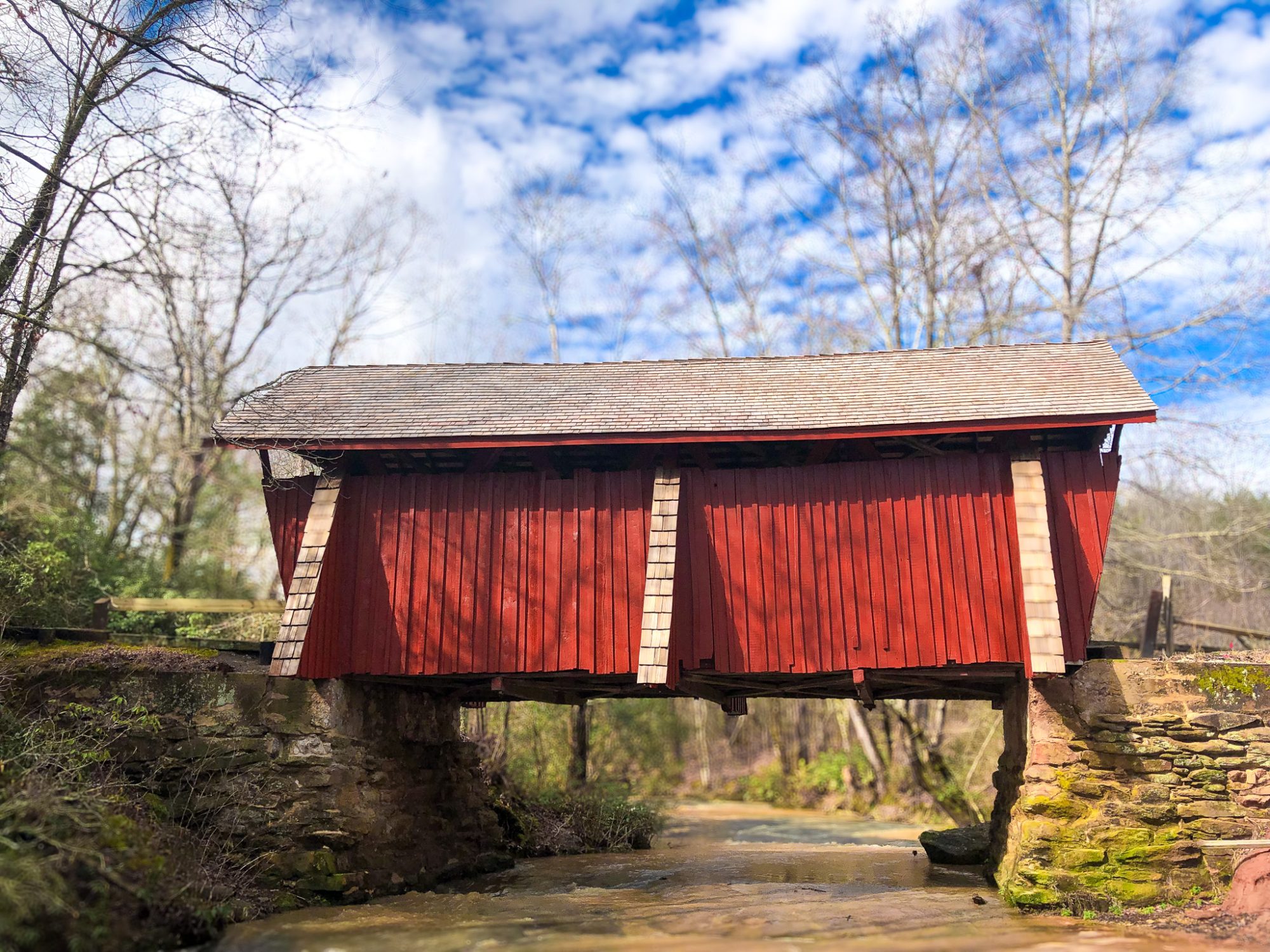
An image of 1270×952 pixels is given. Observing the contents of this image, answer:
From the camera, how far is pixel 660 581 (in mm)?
10008

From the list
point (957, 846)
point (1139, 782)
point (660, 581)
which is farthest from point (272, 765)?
point (957, 846)

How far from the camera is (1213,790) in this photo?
354 inches

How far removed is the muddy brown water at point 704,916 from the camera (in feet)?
24.4

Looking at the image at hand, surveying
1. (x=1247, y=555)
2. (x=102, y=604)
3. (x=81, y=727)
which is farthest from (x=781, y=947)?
(x=1247, y=555)

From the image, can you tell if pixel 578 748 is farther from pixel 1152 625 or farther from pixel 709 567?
pixel 1152 625

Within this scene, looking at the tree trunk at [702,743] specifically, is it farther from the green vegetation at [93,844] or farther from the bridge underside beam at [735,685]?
the green vegetation at [93,844]

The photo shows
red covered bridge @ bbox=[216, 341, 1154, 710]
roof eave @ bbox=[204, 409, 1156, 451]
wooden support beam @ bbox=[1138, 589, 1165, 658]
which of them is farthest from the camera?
wooden support beam @ bbox=[1138, 589, 1165, 658]

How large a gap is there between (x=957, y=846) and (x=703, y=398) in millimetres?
7293

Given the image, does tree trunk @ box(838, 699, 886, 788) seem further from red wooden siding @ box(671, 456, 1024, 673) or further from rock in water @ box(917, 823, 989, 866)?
red wooden siding @ box(671, 456, 1024, 673)

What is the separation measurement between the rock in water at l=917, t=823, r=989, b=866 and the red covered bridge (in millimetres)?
3214

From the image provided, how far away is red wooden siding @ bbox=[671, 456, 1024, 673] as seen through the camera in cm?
998

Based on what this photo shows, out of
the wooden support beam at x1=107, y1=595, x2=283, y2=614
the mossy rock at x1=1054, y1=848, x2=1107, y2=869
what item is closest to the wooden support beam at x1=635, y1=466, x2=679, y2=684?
the mossy rock at x1=1054, y1=848, x2=1107, y2=869

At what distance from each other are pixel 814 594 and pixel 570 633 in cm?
269

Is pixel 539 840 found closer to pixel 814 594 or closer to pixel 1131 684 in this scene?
pixel 814 594
